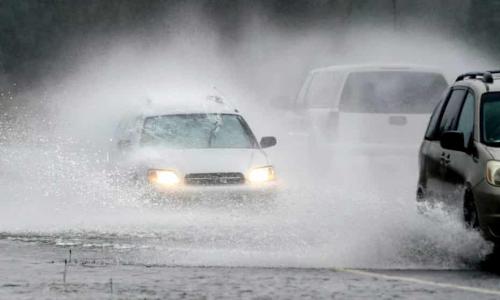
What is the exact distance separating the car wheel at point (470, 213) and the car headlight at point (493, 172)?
11.7 inches

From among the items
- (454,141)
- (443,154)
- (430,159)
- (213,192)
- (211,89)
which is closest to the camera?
(454,141)

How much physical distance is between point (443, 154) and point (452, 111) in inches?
22.1

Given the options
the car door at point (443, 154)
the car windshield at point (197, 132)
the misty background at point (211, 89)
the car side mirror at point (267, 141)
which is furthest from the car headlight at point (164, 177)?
the car door at point (443, 154)

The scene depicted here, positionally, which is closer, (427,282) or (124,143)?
(427,282)

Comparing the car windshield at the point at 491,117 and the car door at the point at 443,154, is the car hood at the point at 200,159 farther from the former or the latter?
the car windshield at the point at 491,117

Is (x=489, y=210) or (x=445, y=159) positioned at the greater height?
(x=445, y=159)

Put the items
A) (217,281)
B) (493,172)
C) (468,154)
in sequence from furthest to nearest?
(468,154) → (493,172) → (217,281)

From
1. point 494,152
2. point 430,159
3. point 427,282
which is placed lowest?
point 427,282

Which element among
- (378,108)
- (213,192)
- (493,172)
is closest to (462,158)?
(493,172)

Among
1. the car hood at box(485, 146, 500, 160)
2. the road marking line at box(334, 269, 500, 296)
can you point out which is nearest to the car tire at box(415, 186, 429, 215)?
the car hood at box(485, 146, 500, 160)

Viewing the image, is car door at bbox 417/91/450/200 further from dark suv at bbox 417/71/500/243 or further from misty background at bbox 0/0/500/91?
misty background at bbox 0/0/500/91

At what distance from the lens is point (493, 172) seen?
533 inches

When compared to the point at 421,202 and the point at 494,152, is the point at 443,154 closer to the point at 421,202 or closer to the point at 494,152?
the point at 421,202

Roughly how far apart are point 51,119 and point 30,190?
65.4 ft
